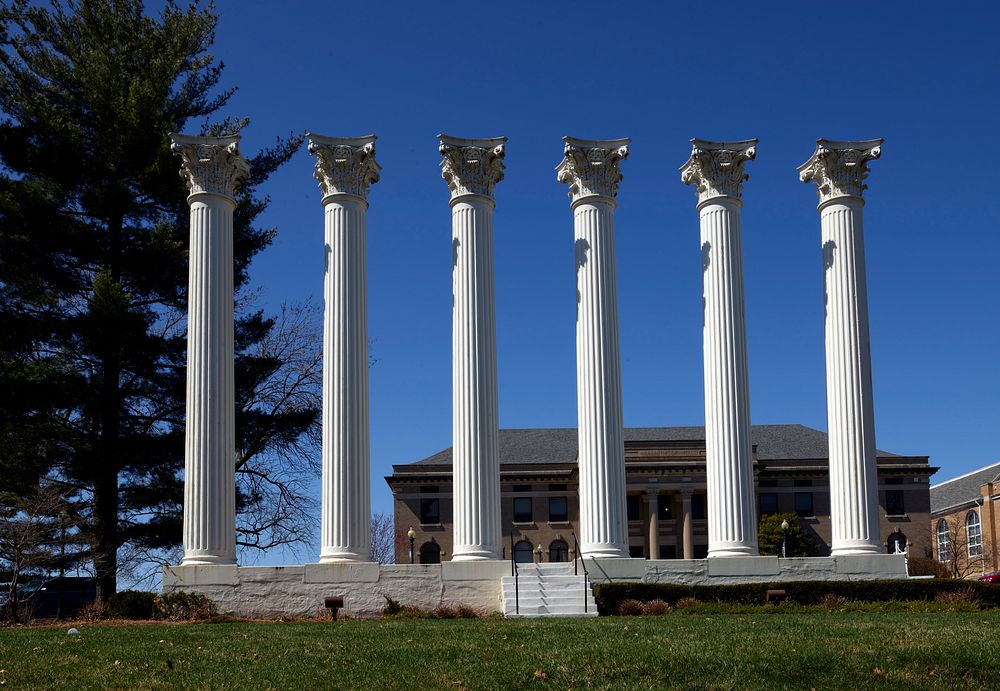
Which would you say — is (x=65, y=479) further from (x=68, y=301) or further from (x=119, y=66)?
(x=119, y=66)

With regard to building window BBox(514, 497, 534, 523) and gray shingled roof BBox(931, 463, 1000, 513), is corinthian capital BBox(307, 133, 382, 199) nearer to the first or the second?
building window BBox(514, 497, 534, 523)

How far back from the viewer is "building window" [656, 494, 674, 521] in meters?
95.1

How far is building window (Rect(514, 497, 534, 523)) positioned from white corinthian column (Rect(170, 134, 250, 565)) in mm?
56854

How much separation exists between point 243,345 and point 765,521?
4835 cm

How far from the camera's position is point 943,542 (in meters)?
113

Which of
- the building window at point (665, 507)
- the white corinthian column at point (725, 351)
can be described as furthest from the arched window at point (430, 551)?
the white corinthian column at point (725, 351)

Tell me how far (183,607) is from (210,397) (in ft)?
21.3

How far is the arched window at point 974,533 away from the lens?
105856mm

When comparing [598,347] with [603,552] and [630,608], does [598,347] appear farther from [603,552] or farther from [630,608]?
[630,608]

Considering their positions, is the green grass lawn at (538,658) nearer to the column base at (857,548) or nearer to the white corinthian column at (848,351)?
the column base at (857,548)

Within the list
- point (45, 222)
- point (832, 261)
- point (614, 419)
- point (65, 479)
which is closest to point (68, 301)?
point (45, 222)

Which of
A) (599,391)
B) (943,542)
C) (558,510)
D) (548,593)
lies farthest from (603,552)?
(943,542)

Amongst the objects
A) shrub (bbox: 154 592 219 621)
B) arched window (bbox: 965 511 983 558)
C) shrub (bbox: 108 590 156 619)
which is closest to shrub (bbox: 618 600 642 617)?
shrub (bbox: 154 592 219 621)

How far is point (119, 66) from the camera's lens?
49312 millimetres
